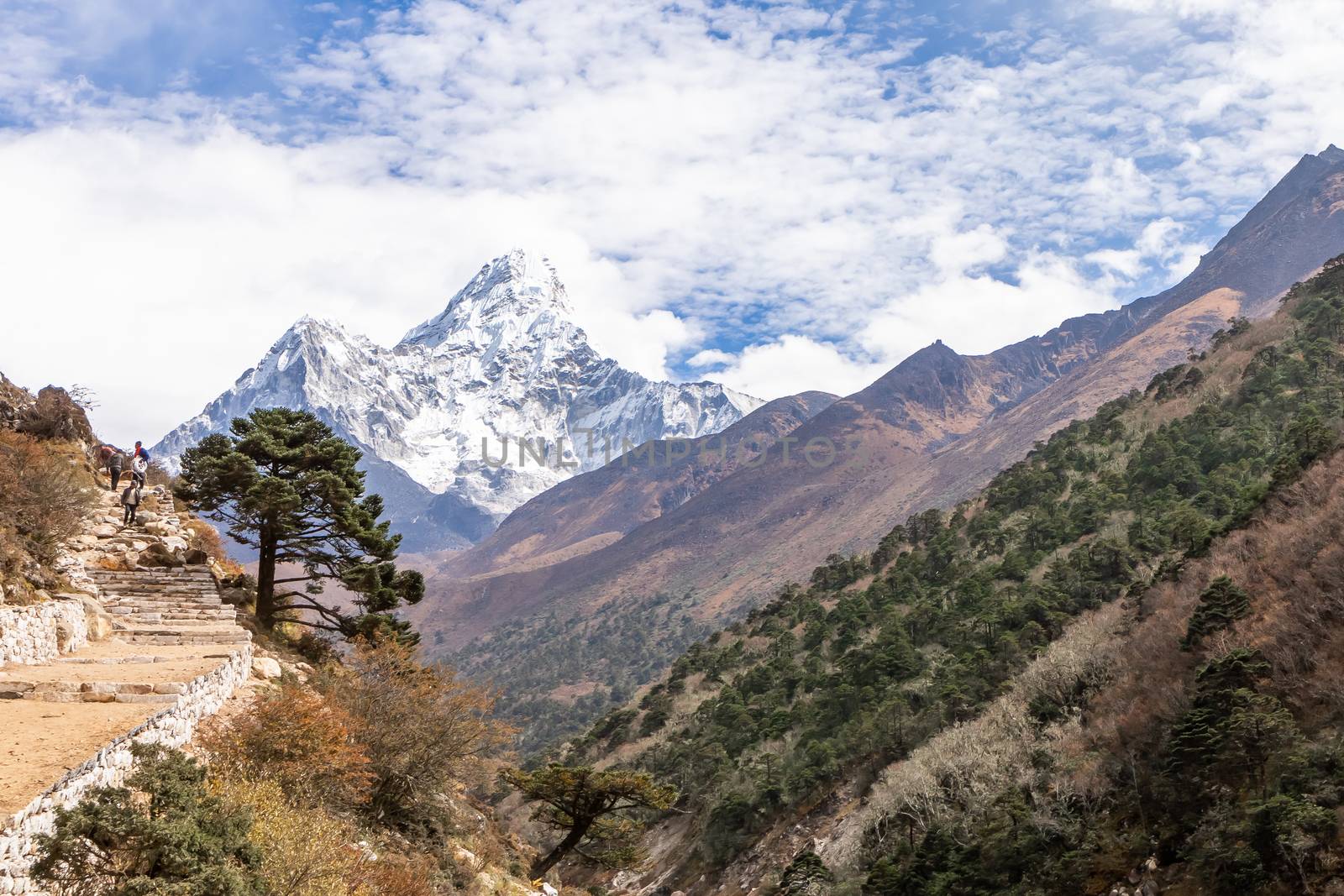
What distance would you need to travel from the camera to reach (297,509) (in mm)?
21453

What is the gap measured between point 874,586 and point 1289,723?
44.7 m

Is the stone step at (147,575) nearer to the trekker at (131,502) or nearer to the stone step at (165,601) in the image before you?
the stone step at (165,601)

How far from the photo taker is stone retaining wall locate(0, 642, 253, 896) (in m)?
7.56

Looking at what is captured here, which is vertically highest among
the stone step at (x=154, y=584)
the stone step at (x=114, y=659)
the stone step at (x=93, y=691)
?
the stone step at (x=154, y=584)

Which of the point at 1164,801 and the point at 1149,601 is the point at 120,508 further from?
the point at 1149,601

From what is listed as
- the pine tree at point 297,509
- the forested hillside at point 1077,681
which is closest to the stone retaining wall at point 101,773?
the pine tree at point 297,509

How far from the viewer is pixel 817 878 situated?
1139 inches

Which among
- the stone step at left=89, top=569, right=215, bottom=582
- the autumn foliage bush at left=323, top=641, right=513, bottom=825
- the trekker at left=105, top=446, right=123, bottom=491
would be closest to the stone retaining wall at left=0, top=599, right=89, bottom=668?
the stone step at left=89, top=569, right=215, bottom=582

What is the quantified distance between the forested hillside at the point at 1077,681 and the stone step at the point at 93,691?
61.2ft

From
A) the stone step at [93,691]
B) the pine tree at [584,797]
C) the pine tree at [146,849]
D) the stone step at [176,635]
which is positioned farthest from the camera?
the pine tree at [584,797]

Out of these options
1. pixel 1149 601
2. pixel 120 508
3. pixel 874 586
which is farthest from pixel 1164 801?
pixel 874 586

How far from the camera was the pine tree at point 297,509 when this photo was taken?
21.0 meters

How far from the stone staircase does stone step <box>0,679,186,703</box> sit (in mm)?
4872

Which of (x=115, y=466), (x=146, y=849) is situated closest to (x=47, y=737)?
(x=146, y=849)
